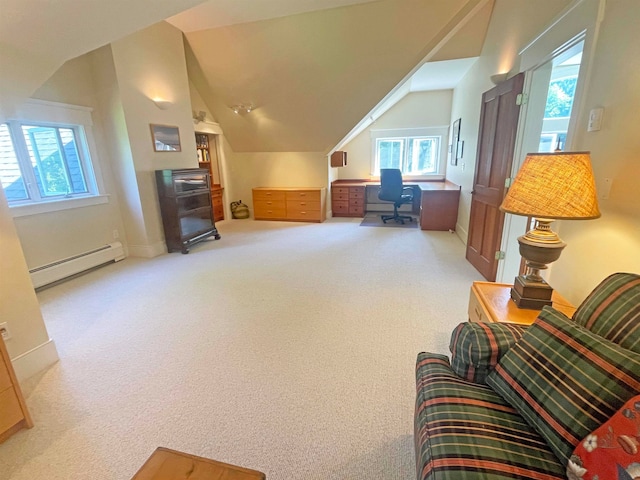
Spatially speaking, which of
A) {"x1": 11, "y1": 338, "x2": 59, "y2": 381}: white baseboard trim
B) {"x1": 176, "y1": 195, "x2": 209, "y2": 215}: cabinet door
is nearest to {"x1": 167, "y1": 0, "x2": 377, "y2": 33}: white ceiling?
{"x1": 176, "y1": 195, "x2": 209, "y2": 215}: cabinet door

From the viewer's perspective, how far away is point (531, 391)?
960 mm

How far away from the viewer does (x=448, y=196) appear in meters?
5.11

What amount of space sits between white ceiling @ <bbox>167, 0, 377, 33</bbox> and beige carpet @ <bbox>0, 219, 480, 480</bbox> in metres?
2.99

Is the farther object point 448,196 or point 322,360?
point 448,196

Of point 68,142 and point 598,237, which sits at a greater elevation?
point 68,142

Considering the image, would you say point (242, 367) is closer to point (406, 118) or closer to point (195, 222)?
point (195, 222)

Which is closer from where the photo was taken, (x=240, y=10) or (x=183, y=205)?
(x=240, y=10)

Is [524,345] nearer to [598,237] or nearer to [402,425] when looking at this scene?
[402,425]

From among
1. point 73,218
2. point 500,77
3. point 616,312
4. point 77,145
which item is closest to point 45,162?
point 77,145

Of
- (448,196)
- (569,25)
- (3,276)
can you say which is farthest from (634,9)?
(448,196)

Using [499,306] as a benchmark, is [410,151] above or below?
above

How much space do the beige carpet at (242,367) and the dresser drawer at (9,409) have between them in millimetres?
90

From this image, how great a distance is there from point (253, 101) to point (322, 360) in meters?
4.47

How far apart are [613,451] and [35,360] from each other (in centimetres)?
275
